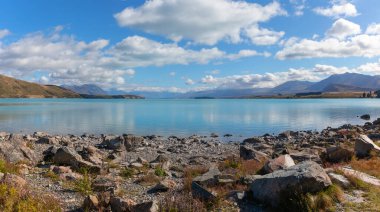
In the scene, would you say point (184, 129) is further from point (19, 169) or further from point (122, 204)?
point (122, 204)

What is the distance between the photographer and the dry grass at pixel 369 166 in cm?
1870

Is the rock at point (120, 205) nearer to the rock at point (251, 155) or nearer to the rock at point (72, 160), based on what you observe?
the rock at point (72, 160)

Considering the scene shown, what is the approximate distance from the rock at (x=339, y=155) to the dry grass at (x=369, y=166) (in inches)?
35.4

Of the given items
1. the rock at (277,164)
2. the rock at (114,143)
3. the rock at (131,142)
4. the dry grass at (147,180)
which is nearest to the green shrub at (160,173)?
the dry grass at (147,180)

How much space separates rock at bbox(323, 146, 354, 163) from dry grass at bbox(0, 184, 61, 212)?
16.8 m

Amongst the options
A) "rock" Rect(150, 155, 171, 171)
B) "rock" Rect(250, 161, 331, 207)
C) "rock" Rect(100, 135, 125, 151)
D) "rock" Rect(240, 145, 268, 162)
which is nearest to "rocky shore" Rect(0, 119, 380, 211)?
"rock" Rect(250, 161, 331, 207)

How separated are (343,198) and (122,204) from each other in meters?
8.60

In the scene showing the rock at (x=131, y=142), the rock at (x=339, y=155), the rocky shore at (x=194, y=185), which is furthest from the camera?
the rock at (x=131, y=142)

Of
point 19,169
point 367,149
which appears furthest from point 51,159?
point 367,149

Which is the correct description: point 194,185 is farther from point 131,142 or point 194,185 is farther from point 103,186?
point 131,142

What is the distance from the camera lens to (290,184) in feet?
45.7

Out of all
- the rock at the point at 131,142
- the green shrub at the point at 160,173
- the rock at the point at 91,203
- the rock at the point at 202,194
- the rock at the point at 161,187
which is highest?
the rock at the point at 202,194

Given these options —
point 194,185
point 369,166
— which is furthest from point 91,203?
point 369,166

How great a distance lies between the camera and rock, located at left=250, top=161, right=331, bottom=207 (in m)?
13.9
